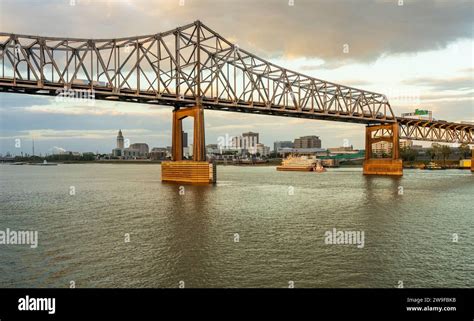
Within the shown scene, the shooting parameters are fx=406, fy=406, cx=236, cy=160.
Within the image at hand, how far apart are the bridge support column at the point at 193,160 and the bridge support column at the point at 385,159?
65.8 m

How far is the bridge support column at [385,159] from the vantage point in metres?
120

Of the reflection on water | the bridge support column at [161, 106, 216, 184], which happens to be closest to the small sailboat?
the bridge support column at [161, 106, 216, 184]

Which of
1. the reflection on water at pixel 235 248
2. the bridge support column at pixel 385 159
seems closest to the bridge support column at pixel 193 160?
the reflection on water at pixel 235 248

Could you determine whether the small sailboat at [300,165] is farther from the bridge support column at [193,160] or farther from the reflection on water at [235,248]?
the reflection on water at [235,248]

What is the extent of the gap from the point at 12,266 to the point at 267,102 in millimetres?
80374

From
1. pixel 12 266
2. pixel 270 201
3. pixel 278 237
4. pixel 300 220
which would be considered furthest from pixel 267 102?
pixel 12 266

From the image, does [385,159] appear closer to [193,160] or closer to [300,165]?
[300,165]

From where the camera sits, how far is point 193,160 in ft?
253

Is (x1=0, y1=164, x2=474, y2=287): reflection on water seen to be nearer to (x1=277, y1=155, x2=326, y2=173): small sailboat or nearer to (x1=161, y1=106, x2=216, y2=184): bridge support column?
(x1=161, y1=106, x2=216, y2=184): bridge support column

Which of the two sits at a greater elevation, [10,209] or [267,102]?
[267,102]

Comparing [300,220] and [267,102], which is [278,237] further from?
[267,102]
